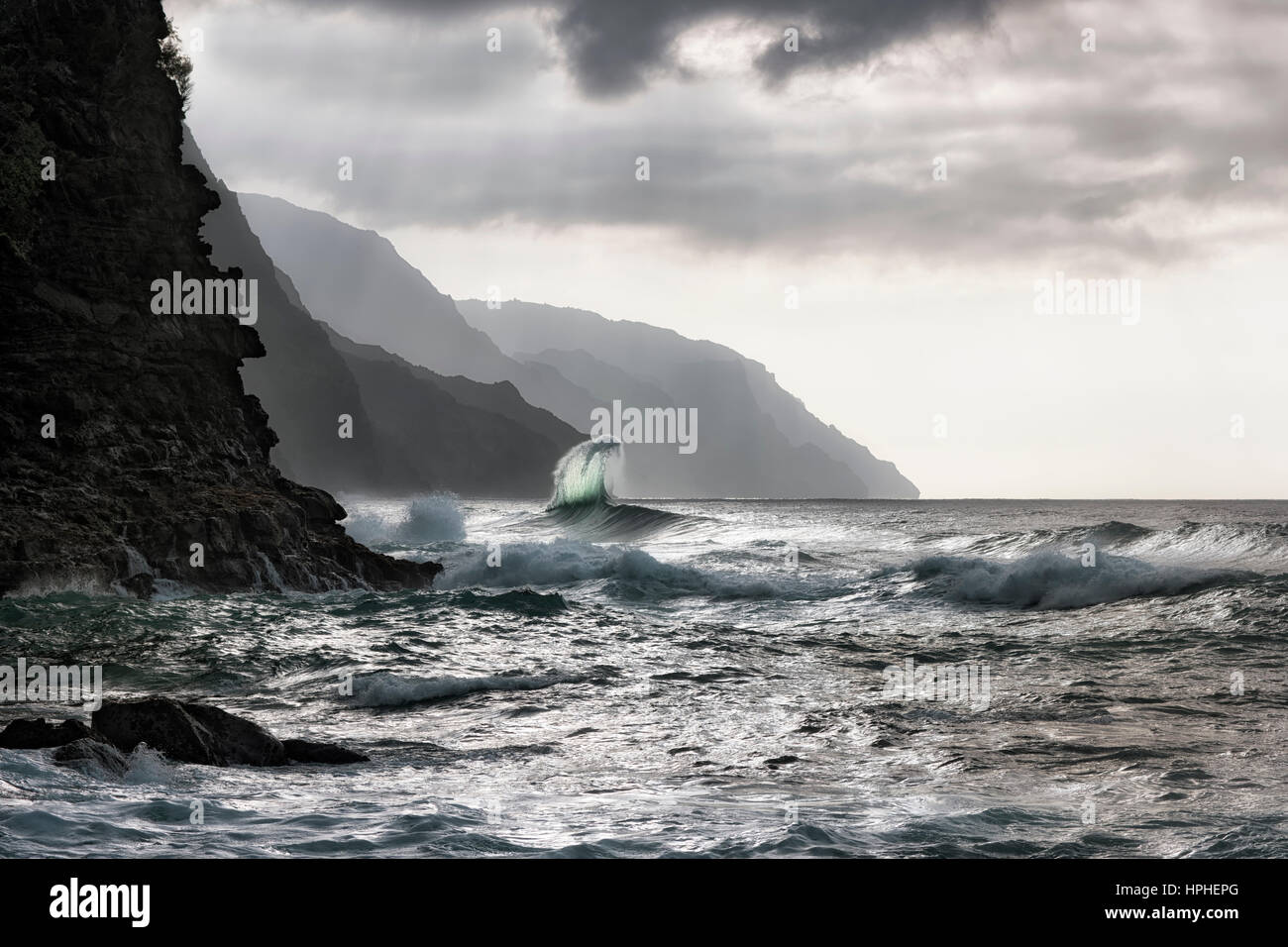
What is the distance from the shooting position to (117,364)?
24.0 meters

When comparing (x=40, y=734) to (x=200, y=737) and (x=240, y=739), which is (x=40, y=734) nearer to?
(x=200, y=737)

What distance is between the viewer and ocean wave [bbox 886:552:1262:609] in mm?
22047

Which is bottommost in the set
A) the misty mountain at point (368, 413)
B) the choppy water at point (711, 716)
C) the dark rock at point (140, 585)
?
the choppy water at point (711, 716)

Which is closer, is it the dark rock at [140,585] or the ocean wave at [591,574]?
the dark rock at [140,585]

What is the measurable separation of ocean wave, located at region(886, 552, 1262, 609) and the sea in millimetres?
79

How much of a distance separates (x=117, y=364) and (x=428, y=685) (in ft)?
51.0

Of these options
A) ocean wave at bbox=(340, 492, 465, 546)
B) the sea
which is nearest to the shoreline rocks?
the sea

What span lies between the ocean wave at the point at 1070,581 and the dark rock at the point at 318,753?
55.9 feet

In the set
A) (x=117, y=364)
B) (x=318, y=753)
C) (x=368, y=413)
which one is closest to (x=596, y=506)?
(x=117, y=364)

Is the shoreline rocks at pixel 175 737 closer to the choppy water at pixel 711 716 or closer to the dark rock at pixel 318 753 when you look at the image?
the dark rock at pixel 318 753

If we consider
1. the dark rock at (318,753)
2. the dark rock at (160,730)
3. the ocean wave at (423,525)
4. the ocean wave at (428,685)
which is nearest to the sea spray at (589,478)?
the ocean wave at (423,525)

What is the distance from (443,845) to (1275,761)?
25.3ft

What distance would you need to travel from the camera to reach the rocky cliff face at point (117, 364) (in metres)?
21.3
